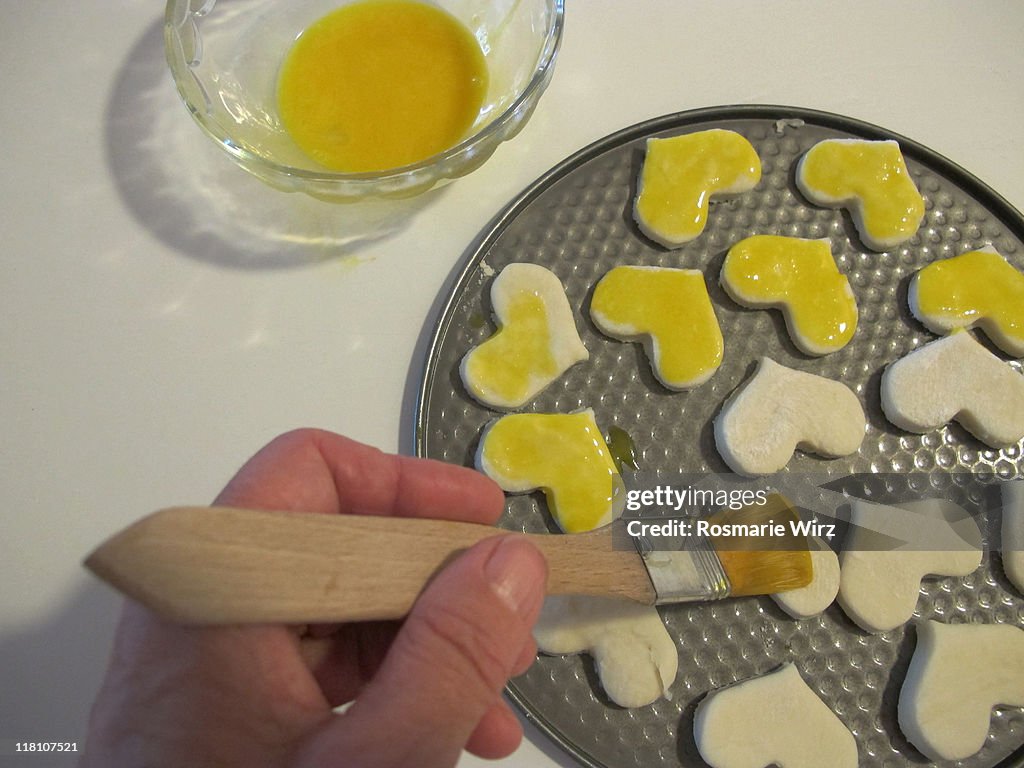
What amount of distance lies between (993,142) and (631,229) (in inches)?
23.0

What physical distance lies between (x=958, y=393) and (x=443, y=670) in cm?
74

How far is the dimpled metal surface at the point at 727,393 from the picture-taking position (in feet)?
2.69

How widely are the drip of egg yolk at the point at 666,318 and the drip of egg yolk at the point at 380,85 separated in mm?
285

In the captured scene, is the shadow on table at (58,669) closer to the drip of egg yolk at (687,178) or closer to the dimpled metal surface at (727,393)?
the dimpled metal surface at (727,393)

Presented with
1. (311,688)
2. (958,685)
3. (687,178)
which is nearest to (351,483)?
(311,688)

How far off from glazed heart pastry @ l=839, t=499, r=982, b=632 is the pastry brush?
0.32 metres

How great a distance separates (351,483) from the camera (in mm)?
718

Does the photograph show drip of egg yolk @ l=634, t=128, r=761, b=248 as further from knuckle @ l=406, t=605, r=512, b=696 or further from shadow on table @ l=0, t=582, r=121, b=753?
shadow on table @ l=0, t=582, r=121, b=753

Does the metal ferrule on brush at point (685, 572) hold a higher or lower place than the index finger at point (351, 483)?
lower

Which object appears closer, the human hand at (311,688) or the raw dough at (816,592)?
the human hand at (311,688)

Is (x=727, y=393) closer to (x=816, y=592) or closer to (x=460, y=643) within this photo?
(x=816, y=592)

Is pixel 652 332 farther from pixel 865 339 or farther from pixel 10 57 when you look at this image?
pixel 10 57

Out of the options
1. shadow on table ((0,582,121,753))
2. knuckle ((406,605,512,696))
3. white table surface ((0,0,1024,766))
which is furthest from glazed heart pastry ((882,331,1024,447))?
shadow on table ((0,582,121,753))

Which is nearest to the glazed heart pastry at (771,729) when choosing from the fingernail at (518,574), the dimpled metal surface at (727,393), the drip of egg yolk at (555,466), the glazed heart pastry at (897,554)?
the dimpled metal surface at (727,393)
